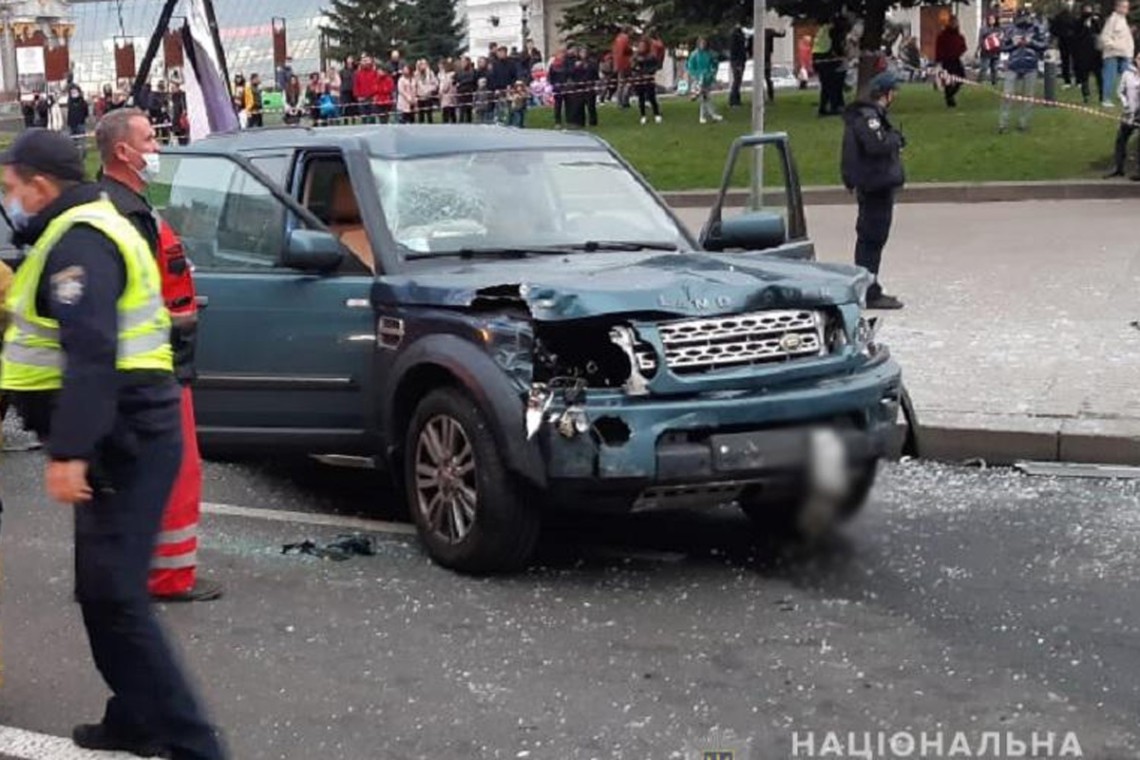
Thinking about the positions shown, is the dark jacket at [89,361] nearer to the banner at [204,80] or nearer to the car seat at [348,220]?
the car seat at [348,220]

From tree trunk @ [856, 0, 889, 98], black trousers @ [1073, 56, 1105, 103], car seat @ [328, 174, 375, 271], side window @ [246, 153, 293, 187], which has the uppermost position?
tree trunk @ [856, 0, 889, 98]

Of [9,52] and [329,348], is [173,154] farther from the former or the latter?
[9,52]

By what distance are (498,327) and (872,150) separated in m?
6.73

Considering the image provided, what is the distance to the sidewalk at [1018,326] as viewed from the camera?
8594 mm

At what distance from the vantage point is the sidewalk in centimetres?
859

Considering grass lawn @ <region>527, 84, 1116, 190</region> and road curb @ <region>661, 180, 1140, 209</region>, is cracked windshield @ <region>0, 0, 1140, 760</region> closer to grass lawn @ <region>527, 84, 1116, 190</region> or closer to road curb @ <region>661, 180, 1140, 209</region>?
road curb @ <region>661, 180, 1140, 209</region>

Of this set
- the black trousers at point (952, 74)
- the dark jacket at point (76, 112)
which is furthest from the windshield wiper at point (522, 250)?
the dark jacket at point (76, 112)

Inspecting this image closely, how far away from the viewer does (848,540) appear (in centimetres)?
291

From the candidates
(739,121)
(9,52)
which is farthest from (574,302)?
(9,52)

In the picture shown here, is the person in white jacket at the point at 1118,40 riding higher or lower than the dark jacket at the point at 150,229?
higher

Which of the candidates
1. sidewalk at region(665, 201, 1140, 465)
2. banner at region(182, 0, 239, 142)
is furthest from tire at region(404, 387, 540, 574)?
banner at region(182, 0, 239, 142)

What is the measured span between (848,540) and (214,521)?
5294mm

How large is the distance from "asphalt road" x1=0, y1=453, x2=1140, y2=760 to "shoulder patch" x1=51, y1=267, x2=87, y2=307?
4.73 feet

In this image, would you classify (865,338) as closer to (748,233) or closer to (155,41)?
(748,233)
